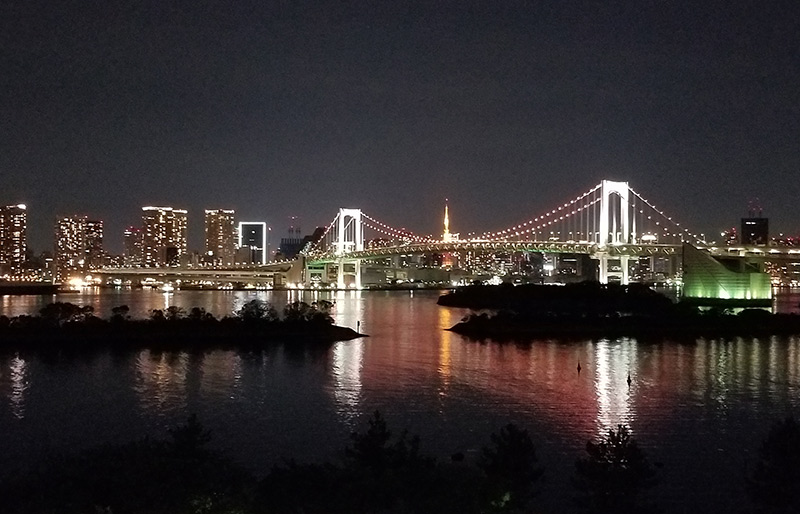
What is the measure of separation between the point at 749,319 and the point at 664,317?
146 centimetres

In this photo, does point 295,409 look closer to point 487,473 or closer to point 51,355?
point 487,473

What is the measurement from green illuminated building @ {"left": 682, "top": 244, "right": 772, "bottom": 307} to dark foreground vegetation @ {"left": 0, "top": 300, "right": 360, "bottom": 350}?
30.8 feet

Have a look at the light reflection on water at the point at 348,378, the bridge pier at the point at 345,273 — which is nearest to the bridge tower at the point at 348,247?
the bridge pier at the point at 345,273

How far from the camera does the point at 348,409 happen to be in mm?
6785

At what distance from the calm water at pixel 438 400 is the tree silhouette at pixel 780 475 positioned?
0.57m

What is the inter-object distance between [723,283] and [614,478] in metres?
15.9

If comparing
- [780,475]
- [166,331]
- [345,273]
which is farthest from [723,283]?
[345,273]

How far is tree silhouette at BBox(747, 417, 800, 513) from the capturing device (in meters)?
3.59

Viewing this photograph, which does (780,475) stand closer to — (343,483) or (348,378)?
(343,483)

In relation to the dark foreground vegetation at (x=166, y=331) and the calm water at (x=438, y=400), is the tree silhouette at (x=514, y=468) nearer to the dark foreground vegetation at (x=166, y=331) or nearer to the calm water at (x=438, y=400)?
the calm water at (x=438, y=400)

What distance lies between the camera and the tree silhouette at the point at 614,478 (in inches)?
143

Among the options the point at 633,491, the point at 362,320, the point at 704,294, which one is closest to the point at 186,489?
the point at 633,491

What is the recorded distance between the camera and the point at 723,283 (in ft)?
60.0

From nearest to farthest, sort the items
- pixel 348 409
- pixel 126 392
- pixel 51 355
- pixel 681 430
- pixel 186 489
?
pixel 186 489 < pixel 681 430 < pixel 348 409 < pixel 126 392 < pixel 51 355
